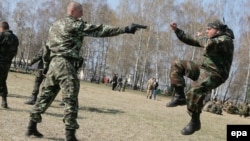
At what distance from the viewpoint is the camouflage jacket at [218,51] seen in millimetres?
6977

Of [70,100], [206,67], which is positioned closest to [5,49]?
[70,100]

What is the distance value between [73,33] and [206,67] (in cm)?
241

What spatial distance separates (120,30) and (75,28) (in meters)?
0.81

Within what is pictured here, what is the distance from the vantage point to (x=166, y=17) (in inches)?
2411

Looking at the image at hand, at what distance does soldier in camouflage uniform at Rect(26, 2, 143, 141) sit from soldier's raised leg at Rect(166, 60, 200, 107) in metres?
1.08

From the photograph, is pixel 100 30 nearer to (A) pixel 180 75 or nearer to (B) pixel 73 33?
(B) pixel 73 33

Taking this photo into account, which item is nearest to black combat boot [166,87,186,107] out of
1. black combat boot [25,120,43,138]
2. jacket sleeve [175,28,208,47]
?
jacket sleeve [175,28,208,47]

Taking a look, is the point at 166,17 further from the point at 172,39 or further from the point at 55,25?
the point at 55,25

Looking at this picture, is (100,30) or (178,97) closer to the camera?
(100,30)

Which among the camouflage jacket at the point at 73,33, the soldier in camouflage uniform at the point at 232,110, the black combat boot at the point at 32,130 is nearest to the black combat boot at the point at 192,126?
the camouflage jacket at the point at 73,33

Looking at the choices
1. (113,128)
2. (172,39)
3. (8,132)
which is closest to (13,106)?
(113,128)

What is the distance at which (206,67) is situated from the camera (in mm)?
7301

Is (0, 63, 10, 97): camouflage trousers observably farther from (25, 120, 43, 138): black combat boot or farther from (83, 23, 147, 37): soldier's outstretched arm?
(83, 23, 147, 37): soldier's outstretched arm

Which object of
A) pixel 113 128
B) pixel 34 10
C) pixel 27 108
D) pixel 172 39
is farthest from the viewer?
pixel 34 10
